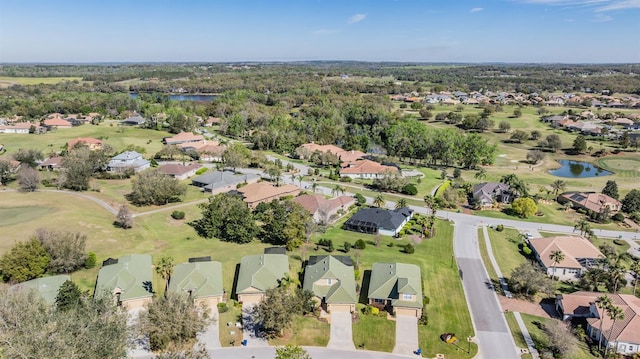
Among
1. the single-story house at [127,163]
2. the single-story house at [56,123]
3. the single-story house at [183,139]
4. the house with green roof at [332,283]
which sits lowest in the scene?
the house with green roof at [332,283]

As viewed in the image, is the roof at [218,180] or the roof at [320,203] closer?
the roof at [320,203]

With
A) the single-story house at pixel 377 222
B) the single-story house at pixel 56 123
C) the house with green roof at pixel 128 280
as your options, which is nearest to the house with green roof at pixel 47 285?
the house with green roof at pixel 128 280

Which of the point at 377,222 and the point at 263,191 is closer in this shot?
the point at 377,222

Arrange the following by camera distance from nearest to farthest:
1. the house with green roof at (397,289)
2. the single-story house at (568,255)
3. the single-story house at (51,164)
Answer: the house with green roof at (397,289), the single-story house at (568,255), the single-story house at (51,164)

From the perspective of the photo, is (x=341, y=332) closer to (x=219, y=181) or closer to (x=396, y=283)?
(x=396, y=283)

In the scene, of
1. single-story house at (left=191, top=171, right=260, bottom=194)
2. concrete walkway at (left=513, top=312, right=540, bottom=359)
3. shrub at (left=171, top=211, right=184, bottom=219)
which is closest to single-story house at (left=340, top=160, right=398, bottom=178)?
single-story house at (left=191, top=171, right=260, bottom=194)

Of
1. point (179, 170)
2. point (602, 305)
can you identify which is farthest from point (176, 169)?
→ point (602, 305)

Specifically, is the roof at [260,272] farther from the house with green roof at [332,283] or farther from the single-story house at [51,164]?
the single-story house at [51,164]

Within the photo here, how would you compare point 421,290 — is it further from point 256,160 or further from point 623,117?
point 623,117
